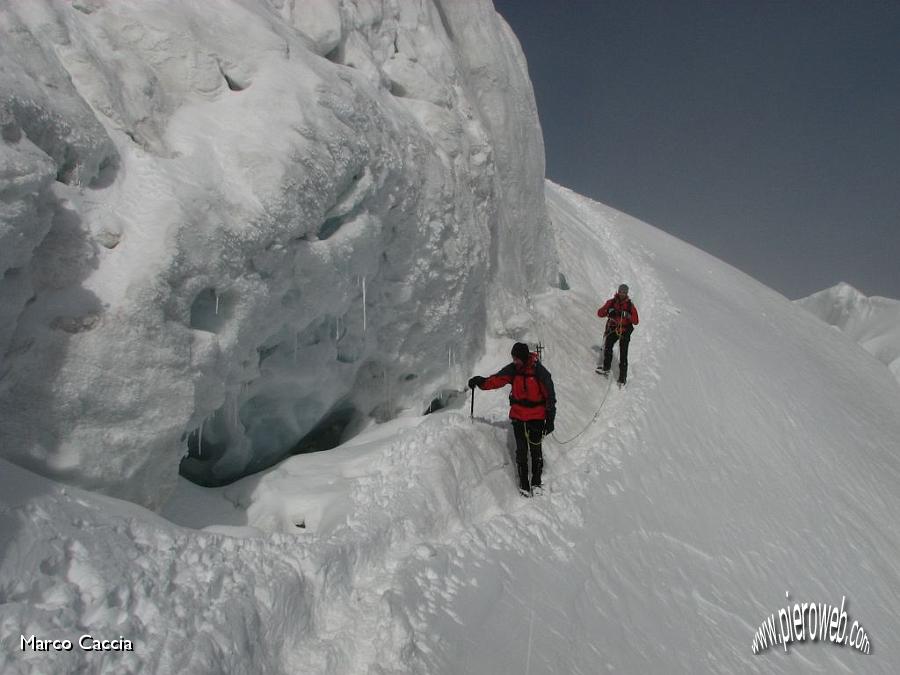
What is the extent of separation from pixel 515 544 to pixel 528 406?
49.9 inches

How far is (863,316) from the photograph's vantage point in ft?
163

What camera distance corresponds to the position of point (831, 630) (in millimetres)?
6230

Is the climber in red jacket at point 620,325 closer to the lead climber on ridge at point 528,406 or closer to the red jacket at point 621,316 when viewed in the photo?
the red jacket at point 621,316

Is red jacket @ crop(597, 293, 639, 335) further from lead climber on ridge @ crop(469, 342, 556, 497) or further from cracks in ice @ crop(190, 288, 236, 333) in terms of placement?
cracks in ice @ crop(190, 288, 236, 333)

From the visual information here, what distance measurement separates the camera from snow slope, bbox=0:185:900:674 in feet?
9.43

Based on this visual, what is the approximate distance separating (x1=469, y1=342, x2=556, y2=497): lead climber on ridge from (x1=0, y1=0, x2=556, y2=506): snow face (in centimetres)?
147

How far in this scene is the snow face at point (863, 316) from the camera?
38703 mm

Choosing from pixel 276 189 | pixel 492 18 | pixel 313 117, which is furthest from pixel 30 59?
pixel 492 18

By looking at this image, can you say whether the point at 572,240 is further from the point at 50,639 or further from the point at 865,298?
the point at 865,298

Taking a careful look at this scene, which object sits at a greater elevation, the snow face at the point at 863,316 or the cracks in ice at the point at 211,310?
the snow face at the point at 863,316

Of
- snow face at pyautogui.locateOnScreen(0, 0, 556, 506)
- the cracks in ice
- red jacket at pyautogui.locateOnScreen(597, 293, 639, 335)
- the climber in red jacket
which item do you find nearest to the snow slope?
the climber in red jacket

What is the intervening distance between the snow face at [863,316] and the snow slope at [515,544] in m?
31.1

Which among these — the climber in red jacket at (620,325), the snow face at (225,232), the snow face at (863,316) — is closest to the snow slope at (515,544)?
the climber in red jacket at (620,325)

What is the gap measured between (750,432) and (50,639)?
9119mm
